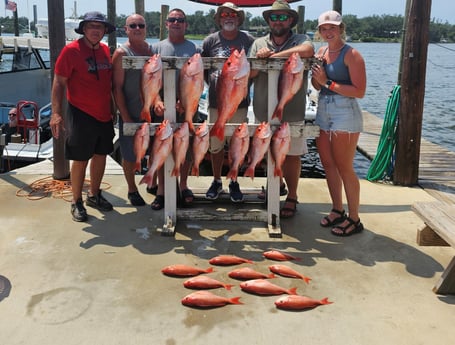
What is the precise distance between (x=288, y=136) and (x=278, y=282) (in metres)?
1.25

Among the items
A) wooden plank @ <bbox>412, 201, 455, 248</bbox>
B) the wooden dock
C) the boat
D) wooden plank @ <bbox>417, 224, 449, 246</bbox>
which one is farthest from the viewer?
the boat

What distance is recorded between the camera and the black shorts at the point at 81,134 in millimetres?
4328

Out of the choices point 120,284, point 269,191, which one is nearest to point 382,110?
point 269,191

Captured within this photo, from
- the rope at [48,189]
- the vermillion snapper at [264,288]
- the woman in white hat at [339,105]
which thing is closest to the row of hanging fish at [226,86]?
the woman in white hat at [339,105]

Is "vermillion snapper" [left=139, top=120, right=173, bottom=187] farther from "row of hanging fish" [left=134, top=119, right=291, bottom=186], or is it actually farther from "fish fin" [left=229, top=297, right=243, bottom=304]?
"fish fin" [left=229, top=297, right=243, bottom=304]

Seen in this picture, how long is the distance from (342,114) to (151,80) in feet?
5.45

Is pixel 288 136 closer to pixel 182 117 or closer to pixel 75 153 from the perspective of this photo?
pixel 182 117

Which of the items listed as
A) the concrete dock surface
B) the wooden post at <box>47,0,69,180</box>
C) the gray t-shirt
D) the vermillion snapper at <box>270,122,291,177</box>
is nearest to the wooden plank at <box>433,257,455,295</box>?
the concrete dock surface

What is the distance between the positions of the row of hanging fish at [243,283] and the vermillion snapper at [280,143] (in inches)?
30.9

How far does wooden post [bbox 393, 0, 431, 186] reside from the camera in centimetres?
555

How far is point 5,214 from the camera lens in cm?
456

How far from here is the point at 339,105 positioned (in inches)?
154

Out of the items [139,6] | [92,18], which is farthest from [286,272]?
[139,6]

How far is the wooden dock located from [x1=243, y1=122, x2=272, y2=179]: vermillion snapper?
9.43 feet
